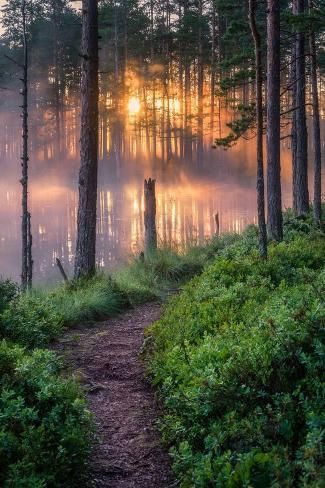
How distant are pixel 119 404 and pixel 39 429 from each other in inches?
76.6

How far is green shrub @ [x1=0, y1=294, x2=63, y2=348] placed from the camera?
774 centimetres

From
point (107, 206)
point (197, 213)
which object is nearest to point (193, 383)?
point (197, 213)

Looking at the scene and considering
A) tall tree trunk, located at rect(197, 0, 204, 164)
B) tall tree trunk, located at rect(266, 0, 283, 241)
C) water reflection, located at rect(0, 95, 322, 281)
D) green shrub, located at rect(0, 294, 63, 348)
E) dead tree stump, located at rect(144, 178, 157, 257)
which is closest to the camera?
green shrub, located at rect(0, 294, 63, 348)

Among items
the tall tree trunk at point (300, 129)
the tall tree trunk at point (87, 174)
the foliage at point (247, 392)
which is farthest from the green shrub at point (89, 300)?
the tall tree trunk at point (300, 129)

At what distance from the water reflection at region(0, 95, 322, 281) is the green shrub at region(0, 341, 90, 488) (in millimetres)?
12369

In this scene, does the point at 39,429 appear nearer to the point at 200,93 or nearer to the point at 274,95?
the point at 274,95

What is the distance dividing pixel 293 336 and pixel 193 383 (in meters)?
1.09

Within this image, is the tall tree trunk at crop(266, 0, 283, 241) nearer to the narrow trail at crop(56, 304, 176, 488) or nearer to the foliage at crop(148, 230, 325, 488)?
the narrow trail at crop(56, 304, 176, 488)

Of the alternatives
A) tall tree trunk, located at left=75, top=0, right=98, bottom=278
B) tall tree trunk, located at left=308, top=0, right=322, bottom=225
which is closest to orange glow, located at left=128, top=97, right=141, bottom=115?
tall tree trunk, located at left=308, top=0, right=322, bottom=225

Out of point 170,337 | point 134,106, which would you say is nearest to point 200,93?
point 134,106

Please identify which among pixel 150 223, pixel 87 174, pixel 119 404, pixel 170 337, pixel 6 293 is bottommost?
pixel 119 404

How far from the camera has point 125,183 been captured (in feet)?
145

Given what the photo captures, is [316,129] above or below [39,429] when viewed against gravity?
above

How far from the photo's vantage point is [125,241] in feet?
82.3
